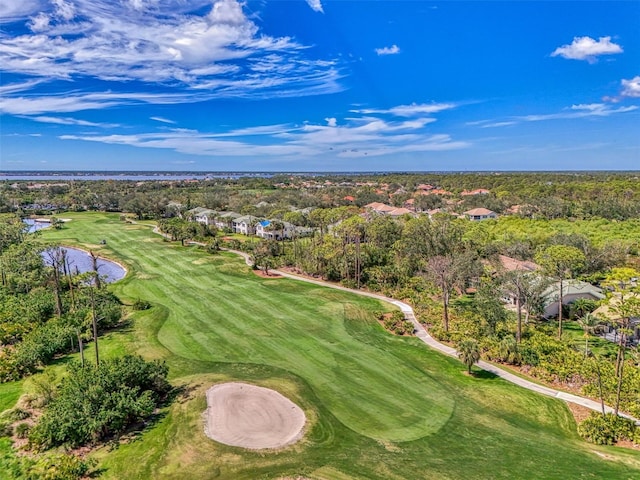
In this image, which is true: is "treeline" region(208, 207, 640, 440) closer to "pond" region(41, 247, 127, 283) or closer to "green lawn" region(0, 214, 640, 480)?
"green lawn" region(0, 214, 640, 480)

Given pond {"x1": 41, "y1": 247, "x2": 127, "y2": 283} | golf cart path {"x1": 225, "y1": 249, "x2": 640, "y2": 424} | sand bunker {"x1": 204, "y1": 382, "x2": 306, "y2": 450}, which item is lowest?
golf cart path {"x1": 225, "y1": 249, "x2": 640, "y2": 424}

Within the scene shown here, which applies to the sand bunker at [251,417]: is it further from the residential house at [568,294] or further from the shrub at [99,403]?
the residential house at [568,294]

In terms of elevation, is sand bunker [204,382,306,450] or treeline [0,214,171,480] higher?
treeline [0,214,171,480]

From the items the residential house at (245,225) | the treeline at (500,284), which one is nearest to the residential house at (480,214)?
the treeline at (500,284)

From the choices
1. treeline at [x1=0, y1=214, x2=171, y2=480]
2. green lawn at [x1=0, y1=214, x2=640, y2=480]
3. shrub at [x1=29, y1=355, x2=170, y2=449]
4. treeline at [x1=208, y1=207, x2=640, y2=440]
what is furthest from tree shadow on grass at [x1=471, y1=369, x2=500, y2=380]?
shrub at [x1=29, y1=355, x2=170, y2=449]

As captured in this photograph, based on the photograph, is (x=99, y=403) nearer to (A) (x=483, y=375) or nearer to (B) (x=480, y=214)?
(A) (x=483, y=375)

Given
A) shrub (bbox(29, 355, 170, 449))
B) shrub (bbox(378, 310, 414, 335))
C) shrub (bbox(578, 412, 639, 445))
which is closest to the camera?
shrub (bbox(29, 355, 170, 449))

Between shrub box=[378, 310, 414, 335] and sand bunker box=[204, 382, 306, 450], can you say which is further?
shrub box=[378, 310, 414, 335]

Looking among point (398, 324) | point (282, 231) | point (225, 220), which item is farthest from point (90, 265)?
point (398, 324)
